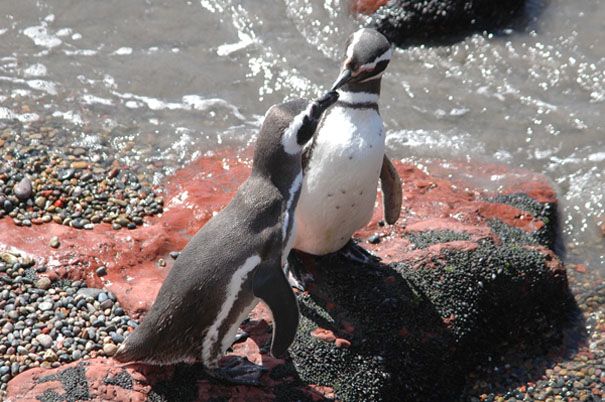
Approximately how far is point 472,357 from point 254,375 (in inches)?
61.2

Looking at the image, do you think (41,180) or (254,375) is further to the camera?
(41,180)

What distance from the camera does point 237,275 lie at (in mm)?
4145

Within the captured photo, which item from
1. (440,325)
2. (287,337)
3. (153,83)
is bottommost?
(153,83)

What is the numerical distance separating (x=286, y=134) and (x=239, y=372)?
49.7 inches

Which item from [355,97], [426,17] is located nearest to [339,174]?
[355,97]

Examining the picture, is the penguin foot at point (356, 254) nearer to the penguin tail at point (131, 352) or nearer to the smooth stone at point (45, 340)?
the penguin tail at point (131, 352)

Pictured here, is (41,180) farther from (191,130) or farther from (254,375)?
(254,375)

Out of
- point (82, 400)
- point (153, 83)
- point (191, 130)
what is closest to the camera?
point (82, 400)

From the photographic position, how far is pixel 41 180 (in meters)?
6.04

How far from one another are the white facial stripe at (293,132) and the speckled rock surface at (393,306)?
3.29ft

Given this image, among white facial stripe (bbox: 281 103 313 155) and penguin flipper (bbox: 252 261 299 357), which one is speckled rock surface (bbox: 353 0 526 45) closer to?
white facial stripe (bbox: 281 103 313 155)

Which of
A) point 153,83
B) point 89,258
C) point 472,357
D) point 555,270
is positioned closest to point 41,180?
point 89,258

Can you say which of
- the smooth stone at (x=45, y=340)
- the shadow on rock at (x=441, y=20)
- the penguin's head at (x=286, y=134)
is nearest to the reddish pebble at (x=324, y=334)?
the penguin's head at (x=286, y=134)

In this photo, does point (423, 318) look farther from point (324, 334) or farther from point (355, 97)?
point (355, 97)
